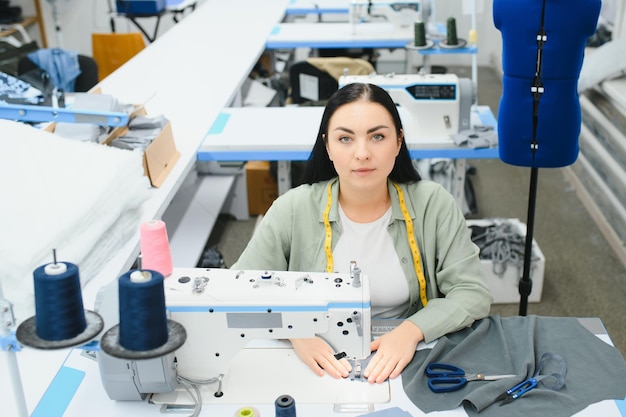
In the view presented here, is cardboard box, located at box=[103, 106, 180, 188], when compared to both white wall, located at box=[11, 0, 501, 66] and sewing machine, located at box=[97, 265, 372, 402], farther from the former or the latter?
white wall, located at box=[11, 0, 501, 66]

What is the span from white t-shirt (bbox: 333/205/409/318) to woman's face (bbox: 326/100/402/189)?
0.51 feet

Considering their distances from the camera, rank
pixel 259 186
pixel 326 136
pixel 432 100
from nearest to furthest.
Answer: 1. pixel 326 136
2. pixel 432 100
3. pixel 259 186

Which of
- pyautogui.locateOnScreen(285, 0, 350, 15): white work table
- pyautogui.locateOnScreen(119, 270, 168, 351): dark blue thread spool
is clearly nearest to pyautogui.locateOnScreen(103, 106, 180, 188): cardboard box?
pyautogui.locateOnScreen(119, 270, 168, 351): dark blue thread spool

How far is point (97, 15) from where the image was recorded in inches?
281

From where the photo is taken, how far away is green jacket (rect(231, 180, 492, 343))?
1.81 metres

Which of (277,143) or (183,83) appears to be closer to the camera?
(277,143)

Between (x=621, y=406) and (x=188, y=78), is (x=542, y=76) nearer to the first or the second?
(x=621, y=406)

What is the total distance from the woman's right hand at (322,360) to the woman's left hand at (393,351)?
0.17ft

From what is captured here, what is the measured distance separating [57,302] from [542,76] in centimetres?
186

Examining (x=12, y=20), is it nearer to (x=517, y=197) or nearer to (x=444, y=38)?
(x=444, y=38)

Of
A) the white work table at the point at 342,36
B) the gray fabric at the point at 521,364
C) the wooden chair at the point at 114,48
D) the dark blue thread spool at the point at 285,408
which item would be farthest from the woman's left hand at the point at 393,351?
the wooden chair at the point at 114,48

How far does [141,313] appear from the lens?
1023 millimetres

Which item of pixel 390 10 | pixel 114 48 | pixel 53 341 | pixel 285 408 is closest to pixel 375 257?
pixel 285 408

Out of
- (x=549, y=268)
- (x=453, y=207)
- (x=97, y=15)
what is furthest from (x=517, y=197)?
(x=97, y=15)
